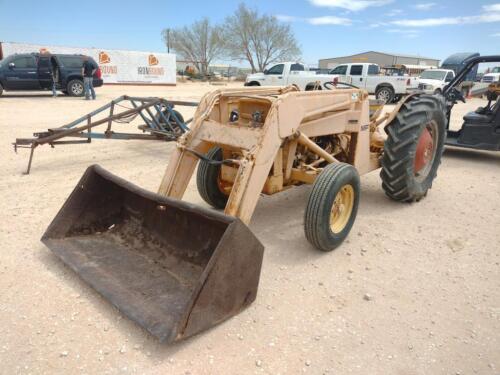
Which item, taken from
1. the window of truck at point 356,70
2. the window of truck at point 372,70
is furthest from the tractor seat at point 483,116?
the window of truck at point 356,70

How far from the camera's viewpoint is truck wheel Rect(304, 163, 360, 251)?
324 cm

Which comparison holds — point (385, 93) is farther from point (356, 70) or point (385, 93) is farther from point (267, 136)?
point (267, 136)

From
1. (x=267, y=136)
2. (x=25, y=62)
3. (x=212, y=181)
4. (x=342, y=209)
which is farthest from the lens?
(x=25, y=62)

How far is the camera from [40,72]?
16.0 m

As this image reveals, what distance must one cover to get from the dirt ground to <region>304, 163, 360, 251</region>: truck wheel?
0.66ft

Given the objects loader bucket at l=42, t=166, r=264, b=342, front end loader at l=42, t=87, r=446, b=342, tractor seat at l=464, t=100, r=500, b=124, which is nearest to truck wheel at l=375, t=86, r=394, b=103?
tractor seat at l=464, t=100, r=500, b=124

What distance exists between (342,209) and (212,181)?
4.55ft

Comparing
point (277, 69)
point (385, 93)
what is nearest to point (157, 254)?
point (385, 93)

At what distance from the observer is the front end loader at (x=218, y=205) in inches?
98.0

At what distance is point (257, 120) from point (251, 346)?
1.97 m

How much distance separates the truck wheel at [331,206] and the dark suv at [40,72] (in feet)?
52.1

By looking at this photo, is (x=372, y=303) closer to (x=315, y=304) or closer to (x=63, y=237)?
(x=315, y=304)

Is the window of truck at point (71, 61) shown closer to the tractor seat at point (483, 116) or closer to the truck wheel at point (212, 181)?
the truck wheel at point (212, 181)

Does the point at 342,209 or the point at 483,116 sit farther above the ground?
the point at 483,116
